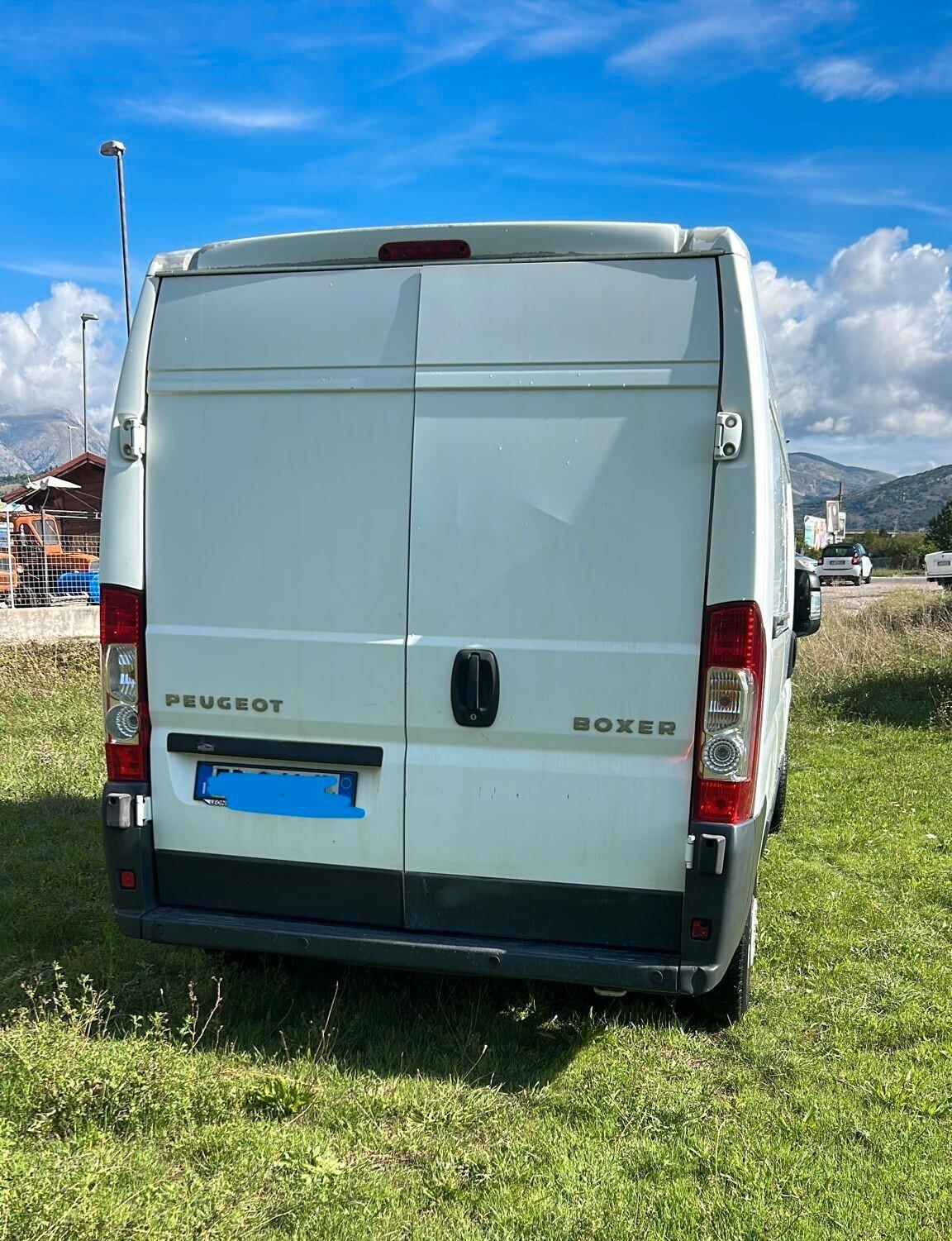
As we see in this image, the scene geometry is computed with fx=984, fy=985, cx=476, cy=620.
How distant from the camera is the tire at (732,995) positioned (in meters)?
3.81

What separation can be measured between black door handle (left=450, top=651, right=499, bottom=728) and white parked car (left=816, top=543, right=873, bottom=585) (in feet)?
148

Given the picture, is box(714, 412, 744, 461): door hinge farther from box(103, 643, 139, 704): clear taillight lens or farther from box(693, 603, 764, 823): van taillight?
box(103, 643, 139, 704): clear taillight lens

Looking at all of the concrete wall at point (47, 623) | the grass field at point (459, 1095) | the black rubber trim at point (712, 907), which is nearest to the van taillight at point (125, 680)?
the grass field at point (459, 1095)

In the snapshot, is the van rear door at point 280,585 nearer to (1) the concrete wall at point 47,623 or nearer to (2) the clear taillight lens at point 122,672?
(2) the clear taillight lens at point 122,672

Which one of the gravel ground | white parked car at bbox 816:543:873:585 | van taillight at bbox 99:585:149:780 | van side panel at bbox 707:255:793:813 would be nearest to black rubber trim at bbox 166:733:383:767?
van taillight at bbox 99:585:149:780

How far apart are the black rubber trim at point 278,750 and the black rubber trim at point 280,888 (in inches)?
14.7

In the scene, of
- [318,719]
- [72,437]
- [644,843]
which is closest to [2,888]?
[318,719]

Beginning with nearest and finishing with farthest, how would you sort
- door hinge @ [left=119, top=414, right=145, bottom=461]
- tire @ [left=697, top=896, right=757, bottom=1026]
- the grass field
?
the grass field → door hinge @ [left=119, top=414, right=145, bottom=461] → tire @ [left=697, top=896, right=757, bottom=1026]

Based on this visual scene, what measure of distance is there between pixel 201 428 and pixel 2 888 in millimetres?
3236

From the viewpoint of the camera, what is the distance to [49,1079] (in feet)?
10.3

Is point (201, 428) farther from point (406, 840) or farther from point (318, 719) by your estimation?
point (406, 840)

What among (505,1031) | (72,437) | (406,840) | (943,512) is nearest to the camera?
(406,840)

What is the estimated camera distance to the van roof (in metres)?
3.18

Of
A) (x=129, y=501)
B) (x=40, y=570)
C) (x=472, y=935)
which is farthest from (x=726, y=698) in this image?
(x=40, y=570)
